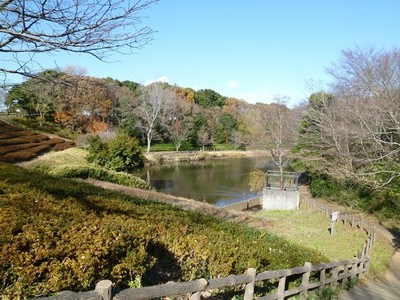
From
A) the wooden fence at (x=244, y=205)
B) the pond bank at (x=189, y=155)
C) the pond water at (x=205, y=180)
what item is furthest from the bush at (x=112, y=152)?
the pond bank at (x=189, y=155)

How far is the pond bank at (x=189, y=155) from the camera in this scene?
4183cm

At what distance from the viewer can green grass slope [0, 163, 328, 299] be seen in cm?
330

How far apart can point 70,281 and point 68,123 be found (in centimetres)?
4123

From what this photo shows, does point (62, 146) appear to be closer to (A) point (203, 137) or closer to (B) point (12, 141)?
(B) point (12, 141)

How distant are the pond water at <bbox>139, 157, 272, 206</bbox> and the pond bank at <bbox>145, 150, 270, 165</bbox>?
213cm

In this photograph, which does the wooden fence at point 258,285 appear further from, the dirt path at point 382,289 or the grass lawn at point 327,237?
the grass lawn at point 327,237

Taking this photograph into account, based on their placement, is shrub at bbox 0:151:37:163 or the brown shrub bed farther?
the brown shrub bed

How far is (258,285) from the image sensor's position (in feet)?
18.2

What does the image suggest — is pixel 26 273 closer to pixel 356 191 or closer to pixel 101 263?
pixel 101 263

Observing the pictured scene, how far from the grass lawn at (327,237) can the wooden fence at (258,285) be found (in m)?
0.75

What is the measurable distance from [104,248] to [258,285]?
9.69ft

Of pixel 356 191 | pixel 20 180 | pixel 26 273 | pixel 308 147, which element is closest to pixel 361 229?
pixel 356 191

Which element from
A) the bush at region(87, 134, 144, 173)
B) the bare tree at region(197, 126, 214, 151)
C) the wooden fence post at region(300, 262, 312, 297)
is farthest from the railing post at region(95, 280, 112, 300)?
the bare tree at region(197, 126, 214, 151)

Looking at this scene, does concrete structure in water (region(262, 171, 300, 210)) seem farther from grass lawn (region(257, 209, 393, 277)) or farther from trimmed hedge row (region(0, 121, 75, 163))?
trimmed hedge row (region(0, 121, 75, 163))
